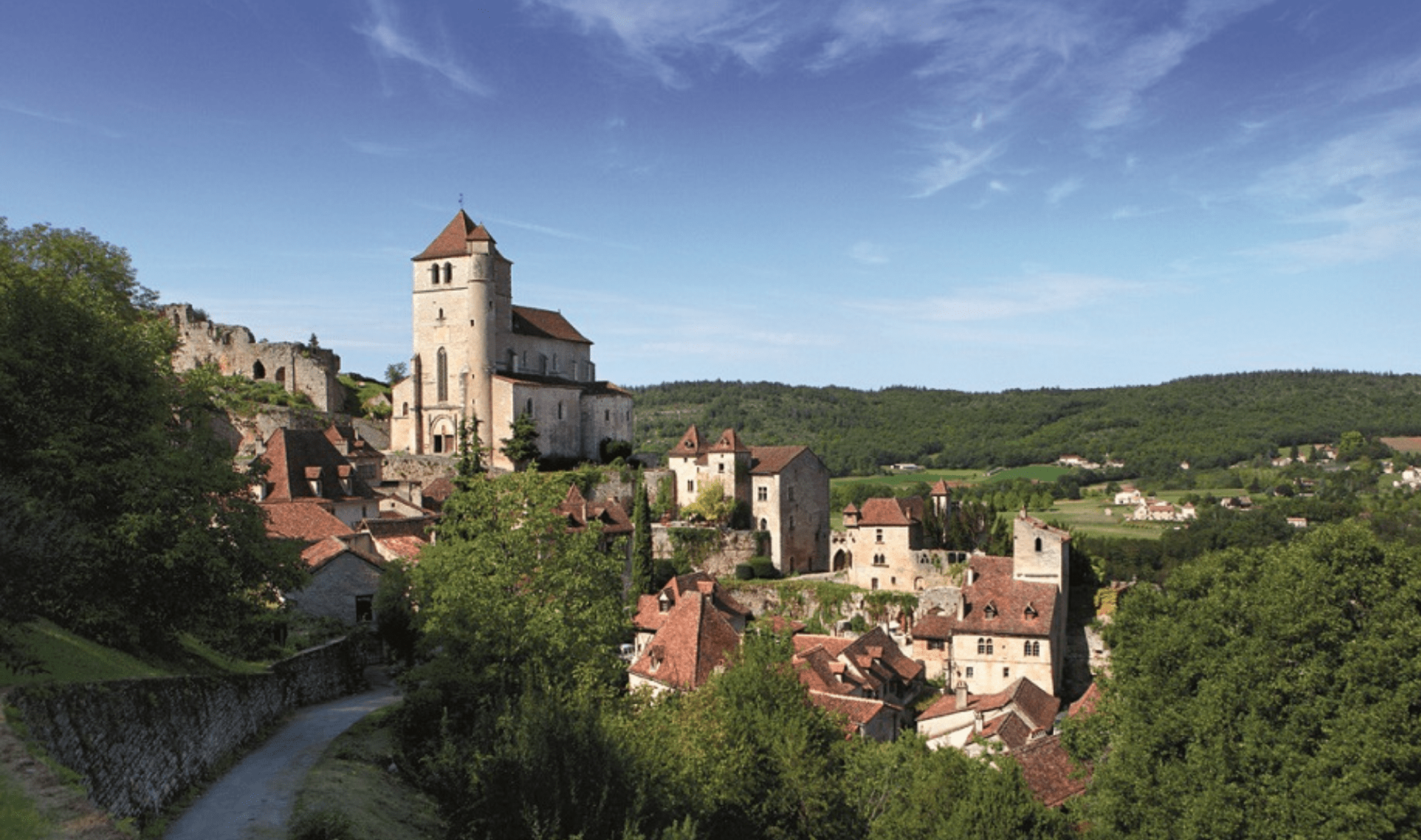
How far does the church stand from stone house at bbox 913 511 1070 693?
95.6 feet

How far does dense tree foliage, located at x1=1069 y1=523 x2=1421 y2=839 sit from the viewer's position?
2059cm

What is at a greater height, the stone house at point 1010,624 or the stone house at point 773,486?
the stone house at point 773,486

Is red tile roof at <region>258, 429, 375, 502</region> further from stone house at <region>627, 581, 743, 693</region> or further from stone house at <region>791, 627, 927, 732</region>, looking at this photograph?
stone house at <region>791, 627, 927, 732</region>

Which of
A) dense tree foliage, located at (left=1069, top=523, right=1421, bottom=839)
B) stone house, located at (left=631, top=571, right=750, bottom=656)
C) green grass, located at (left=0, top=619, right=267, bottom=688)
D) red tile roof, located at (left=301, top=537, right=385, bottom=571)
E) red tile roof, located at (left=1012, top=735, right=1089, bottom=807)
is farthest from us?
stone house, located at (left=631, top=571, right=750, bottom=656)

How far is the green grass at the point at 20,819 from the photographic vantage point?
9.73 m

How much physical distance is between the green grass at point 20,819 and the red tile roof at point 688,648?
2257 cm

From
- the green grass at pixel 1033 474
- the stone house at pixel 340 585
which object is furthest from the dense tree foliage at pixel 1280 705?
the green grass at pixel 1033 474

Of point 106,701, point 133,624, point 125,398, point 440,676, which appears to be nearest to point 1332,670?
point 440,676

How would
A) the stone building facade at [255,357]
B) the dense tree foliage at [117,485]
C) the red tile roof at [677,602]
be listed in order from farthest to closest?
the stone building facade at [255,357], the red tile roof at [677,602], the dense tree foliage at [117,485]

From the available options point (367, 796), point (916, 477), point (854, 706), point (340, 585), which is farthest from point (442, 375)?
point (916, 477)

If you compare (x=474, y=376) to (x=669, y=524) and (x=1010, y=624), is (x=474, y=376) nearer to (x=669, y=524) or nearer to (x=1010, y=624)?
(x=669, y=524)

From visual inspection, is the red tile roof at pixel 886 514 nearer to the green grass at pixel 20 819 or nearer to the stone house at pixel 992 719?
the stone house at pixel 992 719

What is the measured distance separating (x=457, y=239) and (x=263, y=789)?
55.2 metres

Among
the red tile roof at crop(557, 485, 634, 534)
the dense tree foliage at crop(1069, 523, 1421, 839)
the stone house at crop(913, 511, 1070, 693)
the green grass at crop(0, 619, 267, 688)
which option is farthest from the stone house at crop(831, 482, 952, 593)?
the green grass at crop(0, 619, 267, 688)
